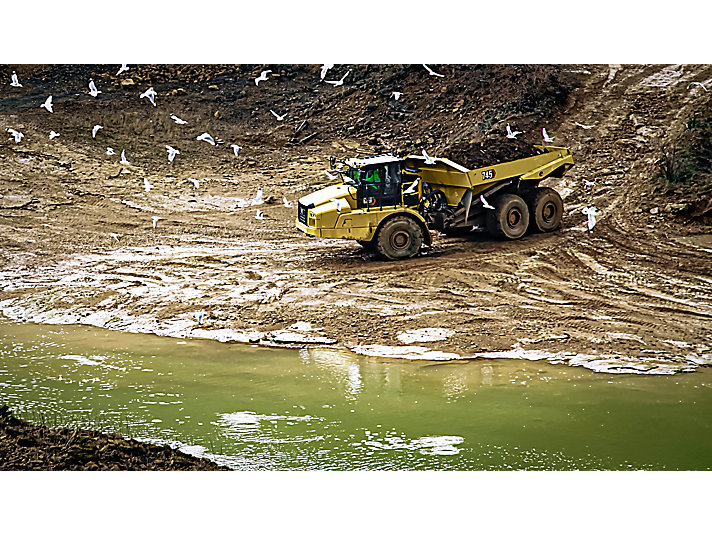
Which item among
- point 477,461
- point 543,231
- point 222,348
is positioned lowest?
point 477,461

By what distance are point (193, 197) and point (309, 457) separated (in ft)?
18.4

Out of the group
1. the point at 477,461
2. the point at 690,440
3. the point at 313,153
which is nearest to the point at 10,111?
the point at 313,153

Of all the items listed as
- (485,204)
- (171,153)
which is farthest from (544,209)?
(171,153)

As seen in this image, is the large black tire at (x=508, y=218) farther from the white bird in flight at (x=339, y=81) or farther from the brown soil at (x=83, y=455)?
the brown soil at (x=83, y=455)

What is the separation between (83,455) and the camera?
6.08 m

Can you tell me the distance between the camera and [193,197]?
36.4ft

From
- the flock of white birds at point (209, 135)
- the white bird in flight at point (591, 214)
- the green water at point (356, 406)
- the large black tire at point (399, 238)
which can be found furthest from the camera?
the white bird in flight at point (591, 214)

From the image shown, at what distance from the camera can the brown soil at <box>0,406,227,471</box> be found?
238 inches

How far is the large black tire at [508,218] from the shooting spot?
389 inches

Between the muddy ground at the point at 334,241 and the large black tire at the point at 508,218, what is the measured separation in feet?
0.59

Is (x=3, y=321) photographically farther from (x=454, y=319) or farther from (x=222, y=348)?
(x=454, y=319)

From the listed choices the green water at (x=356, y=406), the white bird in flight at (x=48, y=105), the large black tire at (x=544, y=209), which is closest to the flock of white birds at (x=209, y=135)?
the white bird in flight at (x=48, y=105)

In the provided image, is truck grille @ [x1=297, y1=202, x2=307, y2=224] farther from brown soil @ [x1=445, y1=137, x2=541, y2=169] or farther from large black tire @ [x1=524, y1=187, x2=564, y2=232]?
large black tire @ [x1=524, y1=187, x2=564, y2=232]

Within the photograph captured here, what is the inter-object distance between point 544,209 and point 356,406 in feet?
14.0
